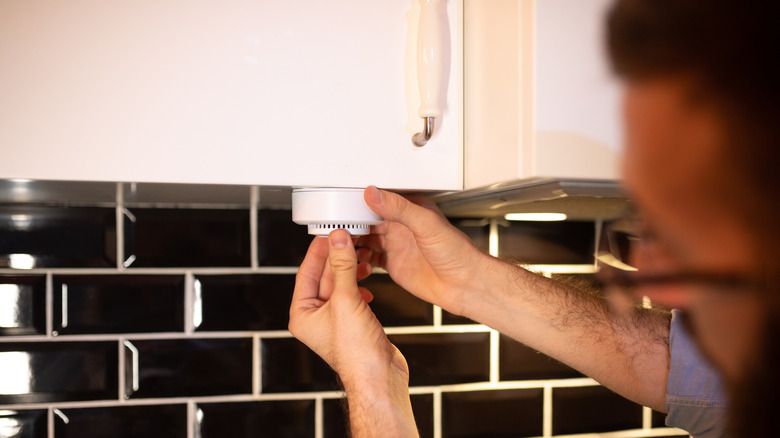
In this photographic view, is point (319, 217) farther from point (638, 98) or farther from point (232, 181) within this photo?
point (638, 98)

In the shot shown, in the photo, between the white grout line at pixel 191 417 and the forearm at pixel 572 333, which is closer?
the forearm at pixel 572 333

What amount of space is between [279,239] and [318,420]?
360mm

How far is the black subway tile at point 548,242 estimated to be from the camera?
0.97 meters

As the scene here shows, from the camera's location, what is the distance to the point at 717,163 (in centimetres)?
23

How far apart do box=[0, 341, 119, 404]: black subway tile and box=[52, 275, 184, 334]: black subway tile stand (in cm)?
4

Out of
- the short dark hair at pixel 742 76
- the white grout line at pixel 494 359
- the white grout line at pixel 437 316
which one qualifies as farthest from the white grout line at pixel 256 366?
the short dark hair at pixel 742 76

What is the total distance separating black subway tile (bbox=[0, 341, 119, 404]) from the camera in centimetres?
81

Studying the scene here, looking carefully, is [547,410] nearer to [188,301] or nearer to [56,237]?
[188,301]

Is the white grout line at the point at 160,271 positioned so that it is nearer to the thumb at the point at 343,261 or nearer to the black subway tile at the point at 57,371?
the black subway tile at the point at 57,371

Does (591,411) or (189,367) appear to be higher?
(189,367)

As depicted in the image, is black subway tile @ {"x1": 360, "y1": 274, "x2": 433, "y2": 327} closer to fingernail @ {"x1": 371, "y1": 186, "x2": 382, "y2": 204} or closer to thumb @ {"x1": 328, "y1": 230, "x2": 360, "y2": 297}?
thumb @ {"x1": 328, "y1": 230, "x2": 360, "y2": 297}

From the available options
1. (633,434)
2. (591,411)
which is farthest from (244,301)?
(633,434)

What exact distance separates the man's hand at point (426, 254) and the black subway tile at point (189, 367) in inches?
12.2

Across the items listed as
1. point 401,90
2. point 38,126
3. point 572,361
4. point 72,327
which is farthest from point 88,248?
point 572,361
